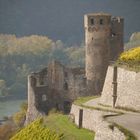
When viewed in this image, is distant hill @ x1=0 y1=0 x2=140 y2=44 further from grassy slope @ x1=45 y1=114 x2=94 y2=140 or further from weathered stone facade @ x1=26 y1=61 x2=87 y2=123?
grassy slope @ x1=45 y1=114 x2=94 y2=140

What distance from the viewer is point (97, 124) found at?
2797 cm

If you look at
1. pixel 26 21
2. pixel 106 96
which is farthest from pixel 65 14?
pixel 106 96

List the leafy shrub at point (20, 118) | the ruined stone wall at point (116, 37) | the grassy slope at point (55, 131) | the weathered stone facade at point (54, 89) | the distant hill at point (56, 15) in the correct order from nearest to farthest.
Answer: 1. the grassy slope at point (55, 131)
2. the ruined stone wall at point (116, 37)
3. the weathered stone facade at point (54, 89)
4. the leafy shrub at point (20, 118)
5. the distant hill at point (56, 15)

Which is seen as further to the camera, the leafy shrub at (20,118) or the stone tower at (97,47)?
the leafy shrub at (20,118)

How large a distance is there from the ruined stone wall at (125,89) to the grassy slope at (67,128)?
6.08ft

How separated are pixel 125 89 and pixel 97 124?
7.45ft

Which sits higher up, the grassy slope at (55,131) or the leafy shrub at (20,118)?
the grassy slope at (55,131)

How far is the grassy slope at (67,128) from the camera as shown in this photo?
2823 centimetres

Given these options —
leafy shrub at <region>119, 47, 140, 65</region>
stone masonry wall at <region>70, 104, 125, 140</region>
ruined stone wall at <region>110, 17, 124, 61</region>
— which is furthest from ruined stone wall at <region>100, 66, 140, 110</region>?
ruined stone wall at <region>110, 17, 124, 61</region>

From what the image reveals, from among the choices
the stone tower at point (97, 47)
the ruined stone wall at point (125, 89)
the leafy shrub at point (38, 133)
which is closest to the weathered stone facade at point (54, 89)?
the stone tower at point (97, 47)

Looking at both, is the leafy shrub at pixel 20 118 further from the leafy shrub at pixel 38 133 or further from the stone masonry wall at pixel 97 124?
the stone masonry wall at pixel 97 124

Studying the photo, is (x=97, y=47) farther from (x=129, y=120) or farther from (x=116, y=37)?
(x=129, y=120)

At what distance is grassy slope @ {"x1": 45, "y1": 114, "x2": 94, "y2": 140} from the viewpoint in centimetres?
2823

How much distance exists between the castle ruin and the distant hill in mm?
67400
